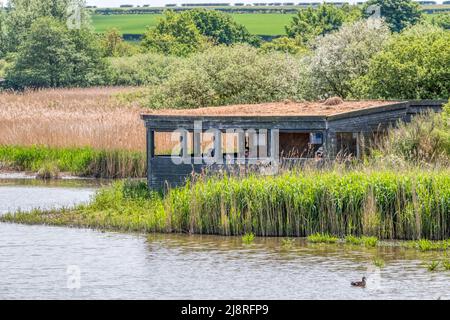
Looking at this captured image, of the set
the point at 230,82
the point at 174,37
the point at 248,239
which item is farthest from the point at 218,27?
the point at 248,239

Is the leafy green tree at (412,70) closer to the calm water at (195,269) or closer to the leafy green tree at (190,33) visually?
the calm water at (195,269)

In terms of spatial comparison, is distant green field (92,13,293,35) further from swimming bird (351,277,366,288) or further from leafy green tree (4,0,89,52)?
swimming bird (351,277,366,288)

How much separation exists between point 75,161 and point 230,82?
29.0 feet

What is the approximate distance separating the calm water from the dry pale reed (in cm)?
1690

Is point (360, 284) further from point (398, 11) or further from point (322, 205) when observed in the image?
point (398, 11)

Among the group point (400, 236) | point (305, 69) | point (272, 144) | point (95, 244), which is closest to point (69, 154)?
point (305, 69)

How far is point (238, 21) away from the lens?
184625 mm

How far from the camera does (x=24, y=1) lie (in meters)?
105

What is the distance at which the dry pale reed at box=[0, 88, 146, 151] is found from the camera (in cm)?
5171

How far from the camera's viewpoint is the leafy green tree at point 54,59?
3332 inches

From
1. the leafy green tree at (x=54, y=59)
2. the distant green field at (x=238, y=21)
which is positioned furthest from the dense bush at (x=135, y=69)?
the distant green field at (x=238, y=21)

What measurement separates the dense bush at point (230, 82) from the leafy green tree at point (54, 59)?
27.9m

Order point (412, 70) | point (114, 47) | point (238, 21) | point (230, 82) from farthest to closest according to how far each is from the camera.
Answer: point (238, 21)
point (114, 47)
point (230, 82)
point (412, 70)

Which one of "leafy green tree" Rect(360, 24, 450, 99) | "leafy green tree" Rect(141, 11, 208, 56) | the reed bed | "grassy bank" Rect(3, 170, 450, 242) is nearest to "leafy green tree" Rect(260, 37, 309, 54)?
"leafy green tree" Rect(141, 11, 208, 56)
